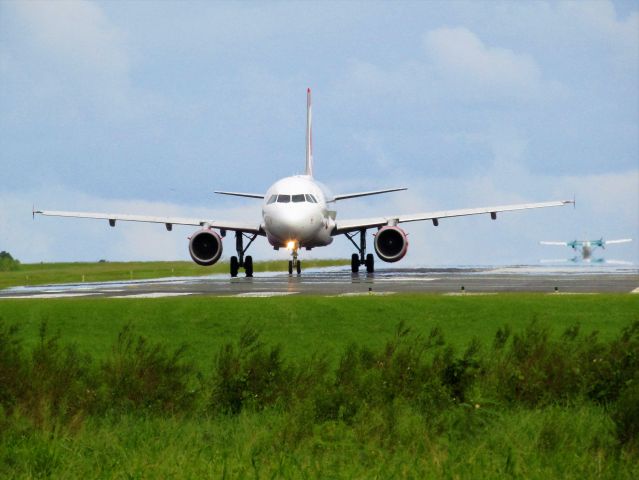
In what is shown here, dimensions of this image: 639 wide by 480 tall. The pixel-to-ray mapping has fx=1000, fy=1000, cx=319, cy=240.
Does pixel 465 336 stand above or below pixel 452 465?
above

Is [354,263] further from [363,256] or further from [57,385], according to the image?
[57,385]

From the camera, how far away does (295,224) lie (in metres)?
47.5

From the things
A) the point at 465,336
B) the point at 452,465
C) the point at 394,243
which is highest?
the point at 394,243

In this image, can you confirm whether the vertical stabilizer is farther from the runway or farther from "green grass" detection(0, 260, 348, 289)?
the runway

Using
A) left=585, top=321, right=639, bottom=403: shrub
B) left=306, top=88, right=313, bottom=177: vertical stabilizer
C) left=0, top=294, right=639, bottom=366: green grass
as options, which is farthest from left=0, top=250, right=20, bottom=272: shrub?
left=585, top=321, right=639, bottom=403: shrub

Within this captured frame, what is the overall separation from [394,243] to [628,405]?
3613cm

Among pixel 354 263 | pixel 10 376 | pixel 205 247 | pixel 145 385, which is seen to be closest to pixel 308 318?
pixel 145 385

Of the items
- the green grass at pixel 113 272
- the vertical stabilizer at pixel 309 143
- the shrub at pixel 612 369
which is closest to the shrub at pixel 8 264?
the green grass at pixel 113 272

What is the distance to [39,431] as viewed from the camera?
555 inches

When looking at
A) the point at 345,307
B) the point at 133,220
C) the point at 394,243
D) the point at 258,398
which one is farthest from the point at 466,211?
the point at 258,398

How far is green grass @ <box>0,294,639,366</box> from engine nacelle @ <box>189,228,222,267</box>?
27288 mm

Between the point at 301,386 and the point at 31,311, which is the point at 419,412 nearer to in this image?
the point at 301,386

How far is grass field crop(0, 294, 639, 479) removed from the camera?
12445mm

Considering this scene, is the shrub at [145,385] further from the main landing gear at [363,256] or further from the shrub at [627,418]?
the main landing gear at [363,256]
